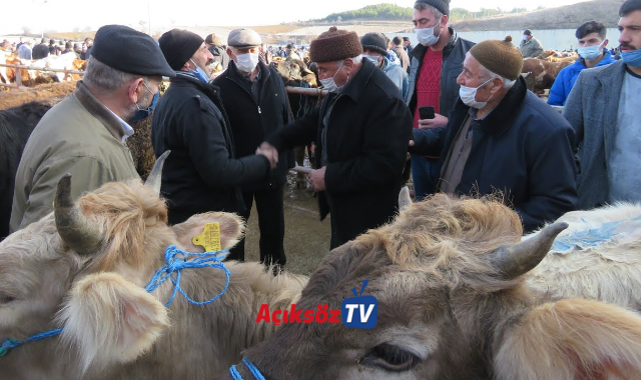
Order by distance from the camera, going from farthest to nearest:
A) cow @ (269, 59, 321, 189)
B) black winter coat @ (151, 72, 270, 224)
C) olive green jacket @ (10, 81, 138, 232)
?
cow @ (269, 59, 321, 189)
black winter coat @ (151, 72, 270, 224)
olive green jacket @ (10, 81, 138, 232)

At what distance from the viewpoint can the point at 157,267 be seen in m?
2.07

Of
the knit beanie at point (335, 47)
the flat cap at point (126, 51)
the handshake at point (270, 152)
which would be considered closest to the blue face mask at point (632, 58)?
the knit beanie at point (335, 47)

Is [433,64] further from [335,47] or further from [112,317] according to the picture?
[112,317]

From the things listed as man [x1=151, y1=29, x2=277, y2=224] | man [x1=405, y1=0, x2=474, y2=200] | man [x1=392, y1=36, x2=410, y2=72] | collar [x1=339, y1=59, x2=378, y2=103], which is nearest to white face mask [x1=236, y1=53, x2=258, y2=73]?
man [x1=151, y1=29, x2=277, y2=224]

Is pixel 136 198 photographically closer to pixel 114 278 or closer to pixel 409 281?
pixel 114 278

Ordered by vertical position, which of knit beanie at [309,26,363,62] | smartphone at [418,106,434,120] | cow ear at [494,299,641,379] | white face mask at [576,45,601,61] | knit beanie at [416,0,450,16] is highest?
knit beanie at [416,0,450,16]

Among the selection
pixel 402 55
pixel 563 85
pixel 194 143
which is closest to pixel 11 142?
pixel 194 143

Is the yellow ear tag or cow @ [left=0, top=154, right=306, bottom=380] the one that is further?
the yellow ear tag

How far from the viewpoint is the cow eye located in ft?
4.73

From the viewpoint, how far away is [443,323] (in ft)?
4.88

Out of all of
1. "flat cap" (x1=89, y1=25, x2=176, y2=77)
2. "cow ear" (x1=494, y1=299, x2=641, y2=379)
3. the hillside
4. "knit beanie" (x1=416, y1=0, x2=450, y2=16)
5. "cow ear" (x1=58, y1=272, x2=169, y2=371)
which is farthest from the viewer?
the hillside

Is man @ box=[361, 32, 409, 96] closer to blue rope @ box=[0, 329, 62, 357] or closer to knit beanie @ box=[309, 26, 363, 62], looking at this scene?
knit beanie @ box=[309, 26, 363, 62]

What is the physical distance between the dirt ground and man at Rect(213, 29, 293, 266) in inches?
53.3

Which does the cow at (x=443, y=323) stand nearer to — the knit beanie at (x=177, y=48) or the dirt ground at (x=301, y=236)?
the knit beanie at (x=177, y=48)
